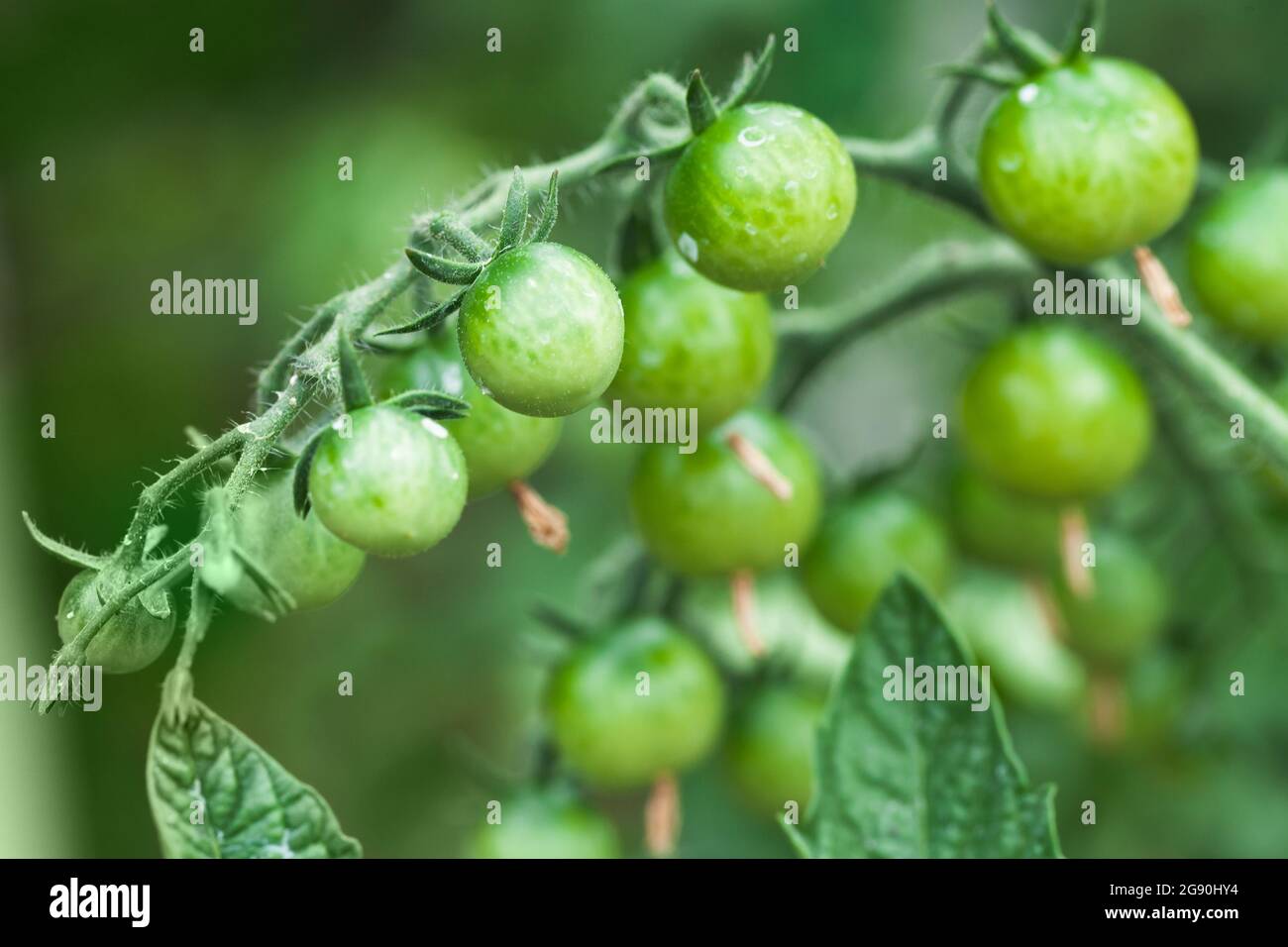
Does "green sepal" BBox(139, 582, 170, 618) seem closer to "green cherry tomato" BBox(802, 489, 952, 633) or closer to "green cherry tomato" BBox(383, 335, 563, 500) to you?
"green cherry tomato" BBox(383, 335, 563, 500)

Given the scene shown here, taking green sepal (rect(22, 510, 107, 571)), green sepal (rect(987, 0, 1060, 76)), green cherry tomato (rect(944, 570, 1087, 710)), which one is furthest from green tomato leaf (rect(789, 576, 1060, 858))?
green cherry tomato (rect(944, 570, 1087, 710))

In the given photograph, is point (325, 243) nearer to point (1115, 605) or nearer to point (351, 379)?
point (1115, 605)

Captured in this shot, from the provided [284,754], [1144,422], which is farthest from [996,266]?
[284,754]

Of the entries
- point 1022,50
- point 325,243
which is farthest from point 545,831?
point 325,243

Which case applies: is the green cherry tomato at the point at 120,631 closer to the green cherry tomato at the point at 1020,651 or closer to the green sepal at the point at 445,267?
the green sepal at the point at 445,267

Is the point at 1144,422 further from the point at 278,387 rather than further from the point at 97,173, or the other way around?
the point at 97,173

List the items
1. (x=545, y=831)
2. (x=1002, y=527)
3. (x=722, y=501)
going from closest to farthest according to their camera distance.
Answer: (x=722, y=501)
(x=545, y=831)
(x=1002, y=527)
